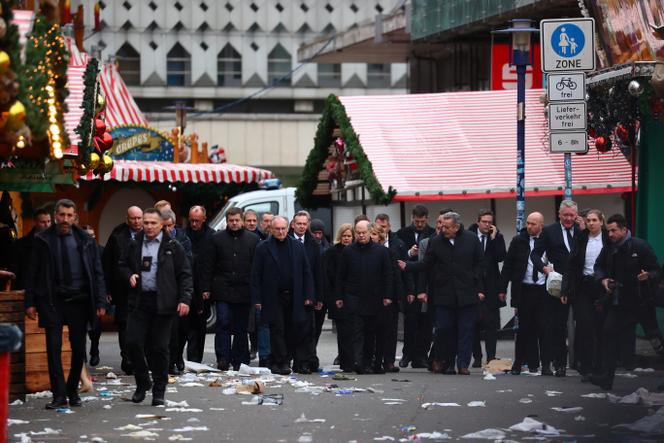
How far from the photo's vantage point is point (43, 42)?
11844mm

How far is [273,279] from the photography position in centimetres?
1773

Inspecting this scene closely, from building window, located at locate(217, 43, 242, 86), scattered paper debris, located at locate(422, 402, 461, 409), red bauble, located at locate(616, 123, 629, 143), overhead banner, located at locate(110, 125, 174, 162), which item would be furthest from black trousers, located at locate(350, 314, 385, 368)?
building window, located at locate(217, 43, 242, 86)

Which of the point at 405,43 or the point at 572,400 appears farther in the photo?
the point at 405,43

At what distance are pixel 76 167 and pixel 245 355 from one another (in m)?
3.34

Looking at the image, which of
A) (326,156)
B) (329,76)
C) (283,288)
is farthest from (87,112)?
(329,76)

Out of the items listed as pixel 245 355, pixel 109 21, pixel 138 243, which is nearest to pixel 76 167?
Answer: pixel 138 243

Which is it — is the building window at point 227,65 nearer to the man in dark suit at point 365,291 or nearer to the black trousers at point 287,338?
the man in dark suit at point 365,291

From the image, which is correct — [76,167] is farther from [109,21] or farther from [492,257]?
[109,21]

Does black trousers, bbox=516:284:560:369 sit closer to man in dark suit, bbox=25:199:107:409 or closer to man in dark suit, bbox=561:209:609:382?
man in dark suit, bbox=561:209:609:382

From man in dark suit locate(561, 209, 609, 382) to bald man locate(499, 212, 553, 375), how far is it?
0.86 meters

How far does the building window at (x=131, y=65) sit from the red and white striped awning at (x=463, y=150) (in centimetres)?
4276

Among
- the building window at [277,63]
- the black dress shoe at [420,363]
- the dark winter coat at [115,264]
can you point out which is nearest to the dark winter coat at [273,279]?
the dark winter coat at [115,264]

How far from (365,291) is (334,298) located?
0.40 metres

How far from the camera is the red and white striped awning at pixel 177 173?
27344 millimetres
